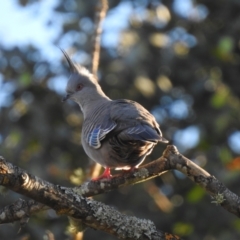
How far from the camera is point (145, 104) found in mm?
8523

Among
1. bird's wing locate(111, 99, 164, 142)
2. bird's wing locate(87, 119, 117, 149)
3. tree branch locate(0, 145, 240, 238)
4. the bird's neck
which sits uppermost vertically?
tree branch locate(0, 145, 240, 238)

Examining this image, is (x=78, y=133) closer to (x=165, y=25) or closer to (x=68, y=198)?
(x=165, y=25)

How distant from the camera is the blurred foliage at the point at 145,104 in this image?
314 inches

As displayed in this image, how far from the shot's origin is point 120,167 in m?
5.27

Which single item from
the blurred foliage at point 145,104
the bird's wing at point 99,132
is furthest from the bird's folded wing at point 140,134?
the blurred foliage at point 145,104

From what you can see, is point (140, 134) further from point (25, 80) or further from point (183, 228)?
point (25, 80)

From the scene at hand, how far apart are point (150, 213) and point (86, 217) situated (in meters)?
4.53

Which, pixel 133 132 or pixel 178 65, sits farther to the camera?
pixel 178 65

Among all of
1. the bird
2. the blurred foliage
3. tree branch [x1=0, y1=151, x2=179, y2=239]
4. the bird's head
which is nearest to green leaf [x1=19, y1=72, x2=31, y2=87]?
the blurred foliage

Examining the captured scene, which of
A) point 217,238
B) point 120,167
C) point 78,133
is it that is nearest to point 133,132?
point 120,167

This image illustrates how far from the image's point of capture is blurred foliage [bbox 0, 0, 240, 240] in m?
7.96

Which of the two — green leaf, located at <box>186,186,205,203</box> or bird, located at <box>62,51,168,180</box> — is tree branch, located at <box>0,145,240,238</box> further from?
green leaf, located at <box>186,186,205,203</box>

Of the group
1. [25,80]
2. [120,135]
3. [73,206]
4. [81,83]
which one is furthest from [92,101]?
[73,206]

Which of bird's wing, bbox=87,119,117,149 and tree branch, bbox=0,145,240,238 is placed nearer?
tree branch, bbox=0,145,240,238
